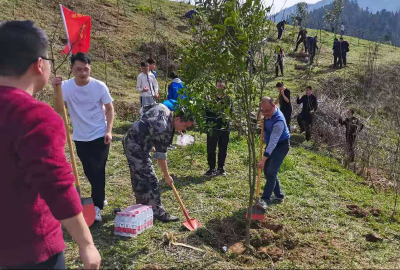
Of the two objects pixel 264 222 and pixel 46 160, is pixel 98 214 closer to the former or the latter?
pixel 264 222

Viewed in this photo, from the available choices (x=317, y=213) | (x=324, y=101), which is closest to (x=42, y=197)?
(x=317, y=213)

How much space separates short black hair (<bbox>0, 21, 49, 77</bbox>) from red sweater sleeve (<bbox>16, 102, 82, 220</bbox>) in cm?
22

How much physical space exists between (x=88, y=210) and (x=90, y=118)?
1.05 meters

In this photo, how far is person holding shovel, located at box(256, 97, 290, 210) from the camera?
504cm

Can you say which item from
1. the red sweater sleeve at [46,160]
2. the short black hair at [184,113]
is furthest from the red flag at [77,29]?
the red sweater sleeve at [46,160]

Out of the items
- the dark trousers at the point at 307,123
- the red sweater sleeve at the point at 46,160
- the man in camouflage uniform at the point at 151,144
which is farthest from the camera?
the dark trousers at the point at 307,123

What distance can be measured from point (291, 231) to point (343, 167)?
195 inches

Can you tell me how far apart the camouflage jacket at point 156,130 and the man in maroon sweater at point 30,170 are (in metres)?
2.41

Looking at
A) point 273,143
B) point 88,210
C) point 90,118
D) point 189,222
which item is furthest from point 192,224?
point 90,118

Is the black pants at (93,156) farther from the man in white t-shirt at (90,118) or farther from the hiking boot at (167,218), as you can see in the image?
the hiking boot at (167,218)

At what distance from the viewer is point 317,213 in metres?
5.51

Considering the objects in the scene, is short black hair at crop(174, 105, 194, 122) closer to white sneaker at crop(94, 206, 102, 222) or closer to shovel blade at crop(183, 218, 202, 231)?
shovel blade at crop(183, 218, 202, 231)

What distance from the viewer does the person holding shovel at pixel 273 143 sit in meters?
5.04

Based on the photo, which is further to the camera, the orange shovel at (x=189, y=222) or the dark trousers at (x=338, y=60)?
the dark trousers at (x=338, y=60)
